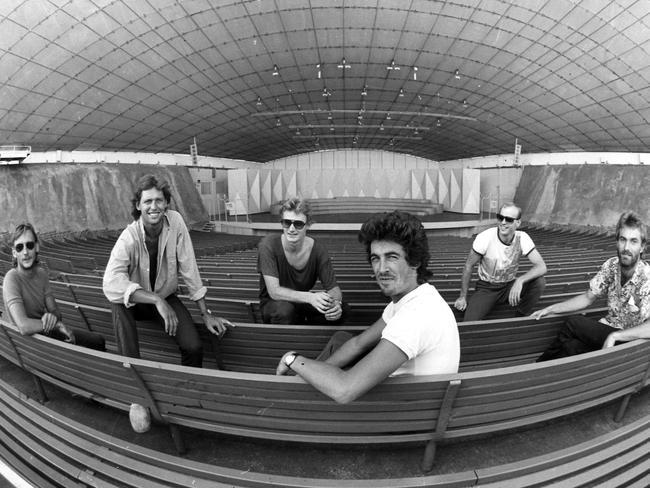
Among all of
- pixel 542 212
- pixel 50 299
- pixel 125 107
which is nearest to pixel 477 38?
pixel 542 212

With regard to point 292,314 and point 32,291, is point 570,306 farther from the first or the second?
point 32,291

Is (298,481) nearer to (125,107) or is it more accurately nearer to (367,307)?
(367,307)

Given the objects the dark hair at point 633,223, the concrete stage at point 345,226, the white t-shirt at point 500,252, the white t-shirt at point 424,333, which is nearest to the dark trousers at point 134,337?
the white t-shirt at point 424,333

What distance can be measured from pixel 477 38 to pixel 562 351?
23522 mm

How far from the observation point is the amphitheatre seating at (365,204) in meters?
29.2

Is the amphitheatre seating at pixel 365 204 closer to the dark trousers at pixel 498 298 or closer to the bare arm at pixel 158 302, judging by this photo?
the dark trousers at pixel 498 298

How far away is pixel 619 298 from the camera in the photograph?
9.02 ft

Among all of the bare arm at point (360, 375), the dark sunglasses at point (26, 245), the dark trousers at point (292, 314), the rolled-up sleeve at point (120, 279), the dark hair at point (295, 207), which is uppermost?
the dark hair at point (295, 207)

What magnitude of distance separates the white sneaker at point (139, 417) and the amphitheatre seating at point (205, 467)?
0.30 metres

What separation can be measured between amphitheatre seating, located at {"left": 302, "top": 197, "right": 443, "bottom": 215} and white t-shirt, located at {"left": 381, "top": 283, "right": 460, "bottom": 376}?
2731 centimetres

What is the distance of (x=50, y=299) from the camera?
3102 mm

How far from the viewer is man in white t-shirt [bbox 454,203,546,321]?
3922 mm

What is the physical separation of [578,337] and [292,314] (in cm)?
230

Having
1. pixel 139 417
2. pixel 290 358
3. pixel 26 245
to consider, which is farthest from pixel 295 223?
pixel 26 245
